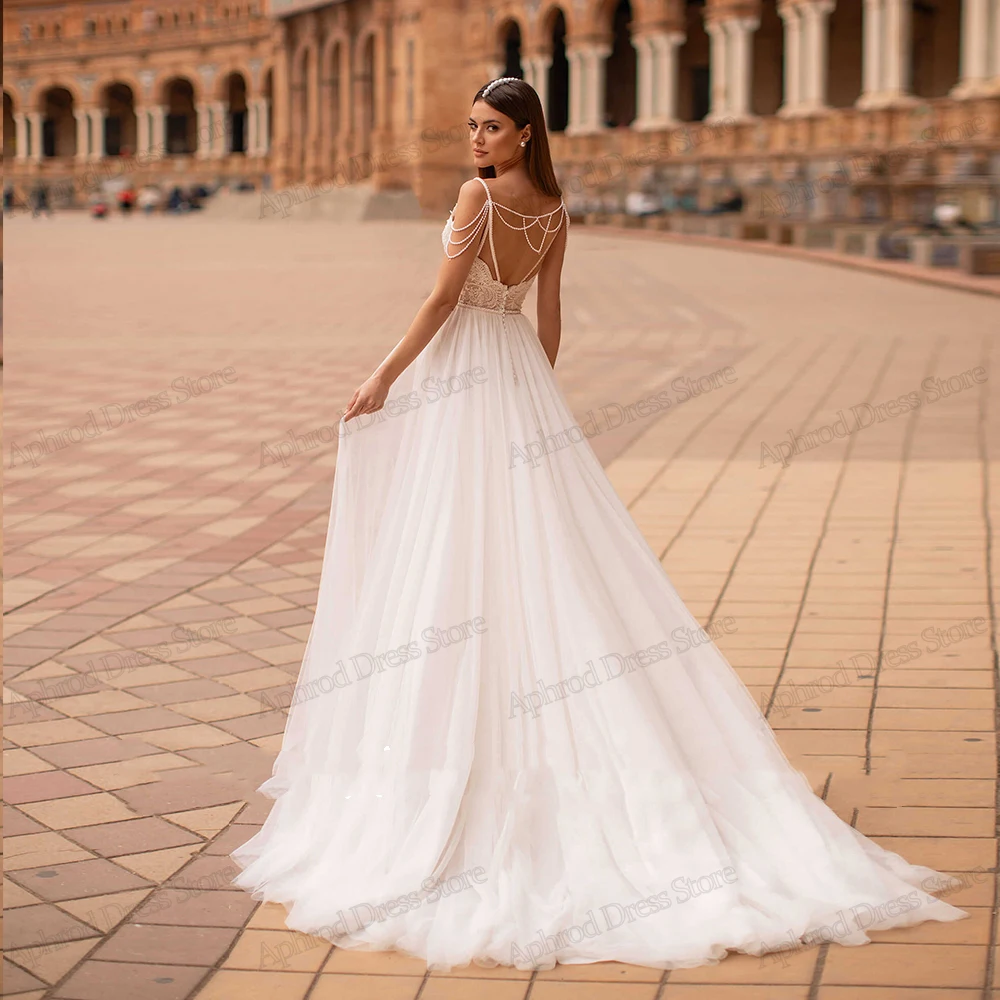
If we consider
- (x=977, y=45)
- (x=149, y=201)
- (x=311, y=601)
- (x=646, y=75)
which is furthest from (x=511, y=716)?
(x=149, y=201)

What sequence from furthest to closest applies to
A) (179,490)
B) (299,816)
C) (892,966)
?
1. (179,490)
2. (299,816)
3. (892,966)

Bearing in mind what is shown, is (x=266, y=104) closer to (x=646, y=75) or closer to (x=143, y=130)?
(x=143, y=130)

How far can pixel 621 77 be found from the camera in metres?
42.3

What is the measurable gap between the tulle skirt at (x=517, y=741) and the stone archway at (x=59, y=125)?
6777 cm

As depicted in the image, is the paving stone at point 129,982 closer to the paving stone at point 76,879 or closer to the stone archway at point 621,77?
the paving stone at point 76,879

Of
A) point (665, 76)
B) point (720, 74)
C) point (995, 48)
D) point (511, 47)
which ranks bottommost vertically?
point (995, 48)

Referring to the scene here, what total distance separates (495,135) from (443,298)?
33 centimetres

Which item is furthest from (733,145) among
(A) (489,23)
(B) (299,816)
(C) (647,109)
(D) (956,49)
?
(B) (299,816)

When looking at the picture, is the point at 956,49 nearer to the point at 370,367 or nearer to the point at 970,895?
the point at 370,367

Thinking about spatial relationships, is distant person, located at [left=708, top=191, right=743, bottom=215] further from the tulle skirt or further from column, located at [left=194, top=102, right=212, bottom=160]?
column, located at [left=194, top=102, right=212, bottom=160]

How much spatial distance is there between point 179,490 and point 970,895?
16.2ft

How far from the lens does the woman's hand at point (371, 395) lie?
3.04 meters

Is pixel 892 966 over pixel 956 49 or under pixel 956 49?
under

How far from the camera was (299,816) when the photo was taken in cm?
313
